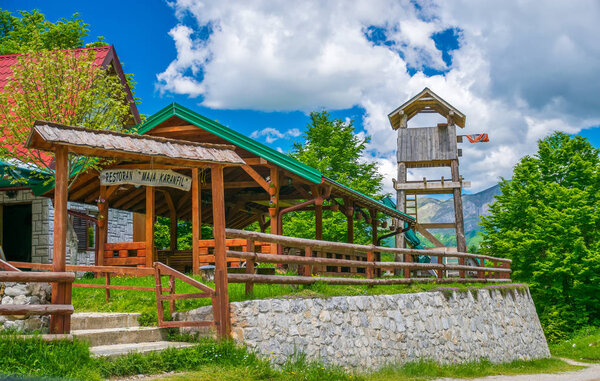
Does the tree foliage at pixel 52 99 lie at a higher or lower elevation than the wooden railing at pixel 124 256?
higher

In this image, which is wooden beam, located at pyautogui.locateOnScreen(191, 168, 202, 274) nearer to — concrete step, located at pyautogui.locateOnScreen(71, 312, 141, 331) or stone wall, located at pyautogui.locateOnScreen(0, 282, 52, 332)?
concrete step, located at pyautogui.locateOnScreen(71, 312, 141, 331)

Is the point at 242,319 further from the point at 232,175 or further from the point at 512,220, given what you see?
the point at 512,220

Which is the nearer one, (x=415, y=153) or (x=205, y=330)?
(x=205, y=330)

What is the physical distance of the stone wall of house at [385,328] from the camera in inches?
358

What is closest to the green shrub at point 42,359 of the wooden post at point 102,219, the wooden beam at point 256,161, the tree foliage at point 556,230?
the wooden beam at point 256,161

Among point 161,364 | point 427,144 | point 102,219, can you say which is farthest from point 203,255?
point 427,144

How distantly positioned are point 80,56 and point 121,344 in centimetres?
1072

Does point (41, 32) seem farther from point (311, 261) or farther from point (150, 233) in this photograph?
point (311, 261)

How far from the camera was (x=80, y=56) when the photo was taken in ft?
55.6

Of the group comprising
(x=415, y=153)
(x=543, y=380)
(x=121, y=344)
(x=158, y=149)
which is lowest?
(x=543, y=380)

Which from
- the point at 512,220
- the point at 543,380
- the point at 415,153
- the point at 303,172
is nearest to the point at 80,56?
the point at 303,172

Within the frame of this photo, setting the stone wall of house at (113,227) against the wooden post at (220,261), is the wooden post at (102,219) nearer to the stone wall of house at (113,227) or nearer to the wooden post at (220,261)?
the stone wall of house at (113,227)

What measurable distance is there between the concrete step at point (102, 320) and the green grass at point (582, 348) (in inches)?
683

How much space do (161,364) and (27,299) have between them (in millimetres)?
1960
